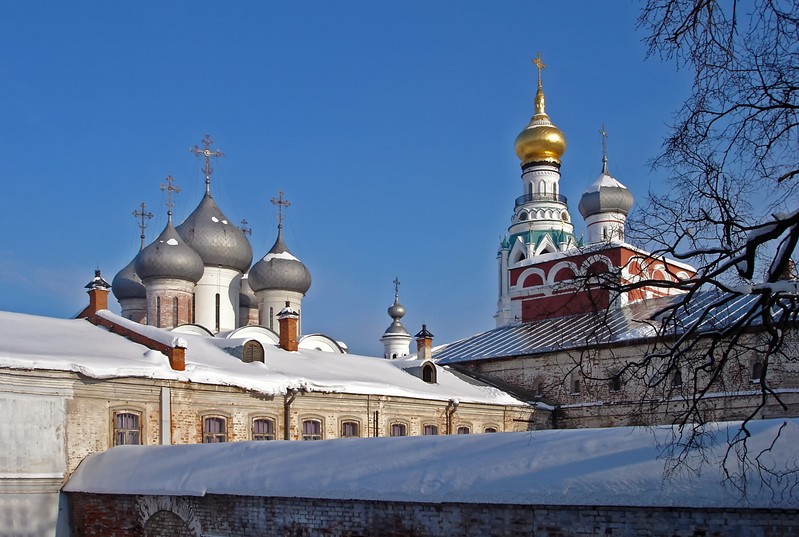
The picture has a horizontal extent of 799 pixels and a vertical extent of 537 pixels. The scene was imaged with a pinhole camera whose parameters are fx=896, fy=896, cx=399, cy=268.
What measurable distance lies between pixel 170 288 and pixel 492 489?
88.2 feet

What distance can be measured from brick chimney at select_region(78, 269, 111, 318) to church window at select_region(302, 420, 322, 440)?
6334 millimetres

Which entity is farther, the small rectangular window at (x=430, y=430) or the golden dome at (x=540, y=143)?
the golden dome at (x=540, y=143)

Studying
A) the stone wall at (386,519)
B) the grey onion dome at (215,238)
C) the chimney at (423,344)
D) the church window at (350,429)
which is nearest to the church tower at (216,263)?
the grey onion dome at (215,238)

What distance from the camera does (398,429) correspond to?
23750 millimetres

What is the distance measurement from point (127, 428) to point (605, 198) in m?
30.7

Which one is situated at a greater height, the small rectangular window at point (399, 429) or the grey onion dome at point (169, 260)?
the grey onion dome at point (169, 260)

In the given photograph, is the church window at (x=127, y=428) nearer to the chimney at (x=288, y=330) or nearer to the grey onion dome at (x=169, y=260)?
the chimney at (x=288, y=330)

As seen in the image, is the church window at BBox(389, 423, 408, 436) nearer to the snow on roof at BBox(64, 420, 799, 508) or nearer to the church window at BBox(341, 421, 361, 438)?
the church window at BBox(341, 421, 361, 438)

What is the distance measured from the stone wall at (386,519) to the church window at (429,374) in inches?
475

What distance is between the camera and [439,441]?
39.0 ft

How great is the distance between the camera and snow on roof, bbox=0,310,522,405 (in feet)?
59.5

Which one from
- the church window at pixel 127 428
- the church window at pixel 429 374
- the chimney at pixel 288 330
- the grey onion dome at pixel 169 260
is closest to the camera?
the church window at pixel 127 428

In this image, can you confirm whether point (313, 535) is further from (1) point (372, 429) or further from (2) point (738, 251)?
(1) point (372, 429)

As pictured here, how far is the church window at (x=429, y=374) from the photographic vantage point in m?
26.8
